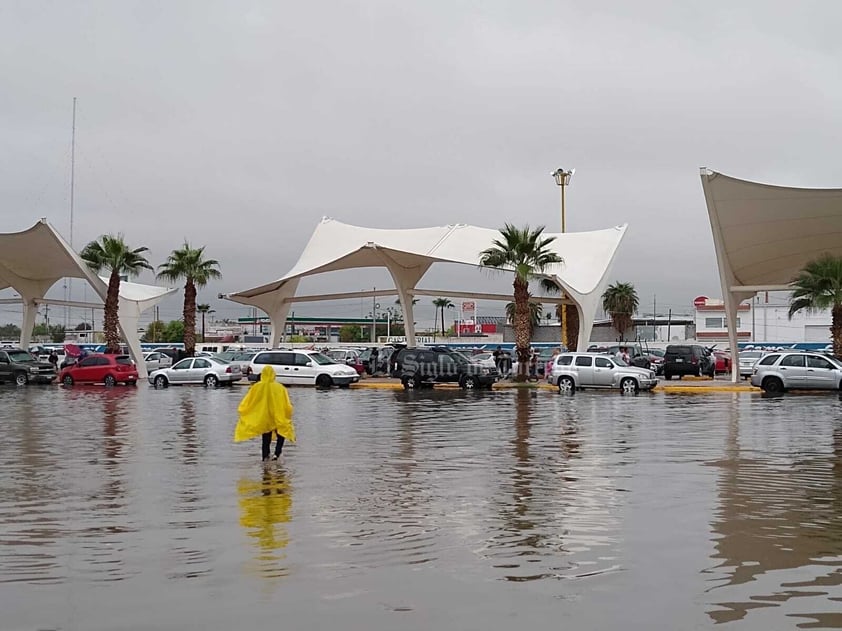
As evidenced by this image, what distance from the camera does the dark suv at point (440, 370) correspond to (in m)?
35.3

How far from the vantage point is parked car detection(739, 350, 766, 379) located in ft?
142

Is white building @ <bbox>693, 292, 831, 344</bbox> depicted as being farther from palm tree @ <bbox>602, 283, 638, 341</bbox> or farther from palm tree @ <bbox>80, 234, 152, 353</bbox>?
palm tree @ <bbox>80, 234, 152, 353</bbox>

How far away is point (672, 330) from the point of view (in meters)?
109

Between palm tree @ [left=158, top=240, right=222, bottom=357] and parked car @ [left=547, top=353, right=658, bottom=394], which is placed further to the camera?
palm tree @ [left=158, top=240, right=222, bottom=357]

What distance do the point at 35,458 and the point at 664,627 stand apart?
11071 mm

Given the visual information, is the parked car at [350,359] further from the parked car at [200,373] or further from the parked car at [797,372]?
the parked car at [797,372]

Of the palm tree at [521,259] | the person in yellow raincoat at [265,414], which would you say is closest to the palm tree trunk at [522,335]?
the palm tree at [521,259]

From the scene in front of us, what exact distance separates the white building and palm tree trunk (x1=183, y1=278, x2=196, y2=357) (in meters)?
49.7

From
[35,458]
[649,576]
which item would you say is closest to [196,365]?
[35,458]

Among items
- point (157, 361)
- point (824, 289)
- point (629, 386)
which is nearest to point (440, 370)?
point (629, 386)

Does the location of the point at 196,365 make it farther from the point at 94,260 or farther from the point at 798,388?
the point at 798,388

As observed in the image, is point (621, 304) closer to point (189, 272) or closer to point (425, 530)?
point (189, 272)

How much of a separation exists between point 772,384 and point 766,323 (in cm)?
5905

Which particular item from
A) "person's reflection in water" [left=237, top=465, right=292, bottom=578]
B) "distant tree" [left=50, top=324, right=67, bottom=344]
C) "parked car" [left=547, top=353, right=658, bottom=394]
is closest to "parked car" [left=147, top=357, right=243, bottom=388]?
"parked car" [left=547, top=353, right=658, bottom=394]
